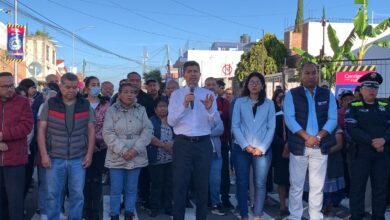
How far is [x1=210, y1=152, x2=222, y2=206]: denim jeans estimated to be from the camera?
7027mm

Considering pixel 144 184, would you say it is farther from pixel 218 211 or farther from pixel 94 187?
pixel 218 211

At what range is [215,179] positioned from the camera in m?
7.04

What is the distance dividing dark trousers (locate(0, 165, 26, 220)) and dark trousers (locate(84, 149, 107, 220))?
3.53ft

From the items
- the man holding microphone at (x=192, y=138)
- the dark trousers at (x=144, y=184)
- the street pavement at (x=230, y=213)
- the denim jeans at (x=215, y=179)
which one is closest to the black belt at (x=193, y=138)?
the man holding microphone at (x=192, y=138)

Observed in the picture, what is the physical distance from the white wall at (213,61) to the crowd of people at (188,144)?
38.6 metres

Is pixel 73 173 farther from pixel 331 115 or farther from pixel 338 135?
pixel 338 135

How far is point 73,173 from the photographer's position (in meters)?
5.60

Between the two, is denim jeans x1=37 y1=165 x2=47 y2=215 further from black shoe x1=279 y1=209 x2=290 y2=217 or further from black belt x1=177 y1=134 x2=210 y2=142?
black shoe x1=279 y1=209 x2=290 y2=217

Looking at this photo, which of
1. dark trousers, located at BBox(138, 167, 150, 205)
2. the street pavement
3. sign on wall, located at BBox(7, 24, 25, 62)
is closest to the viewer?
the street pavement

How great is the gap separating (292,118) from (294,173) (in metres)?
0.78

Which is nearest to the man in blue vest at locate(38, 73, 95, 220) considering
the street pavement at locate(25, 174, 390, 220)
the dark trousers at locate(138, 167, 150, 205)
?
the street pavement at locate(25, 174, 390, 220)

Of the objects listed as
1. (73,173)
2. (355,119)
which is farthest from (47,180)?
(355,119)

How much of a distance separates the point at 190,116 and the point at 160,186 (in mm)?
1811

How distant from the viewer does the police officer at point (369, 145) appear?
19.9ft
